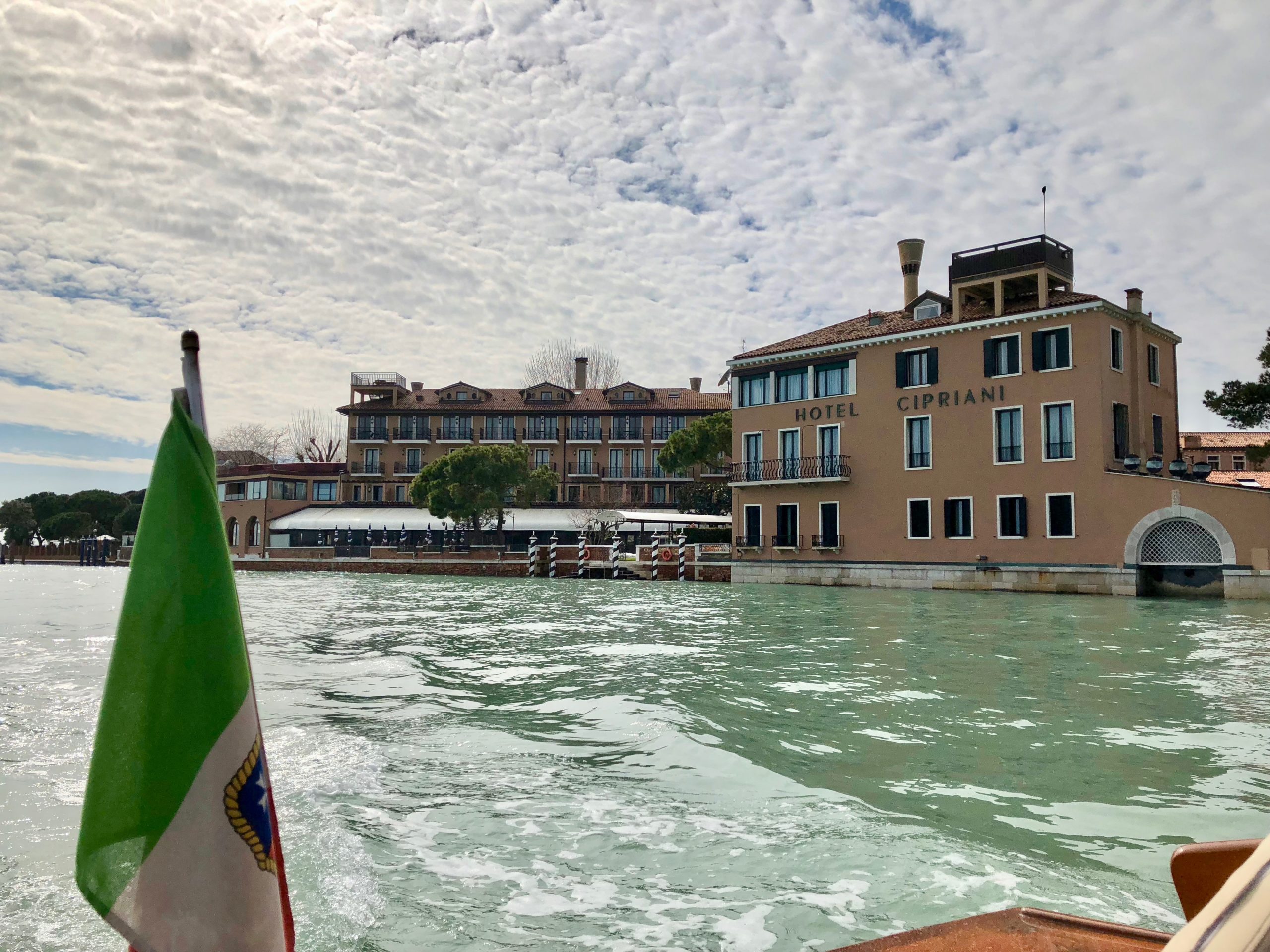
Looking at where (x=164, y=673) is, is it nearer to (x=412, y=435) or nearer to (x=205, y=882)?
(x=205, y=882)

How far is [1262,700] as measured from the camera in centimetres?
767

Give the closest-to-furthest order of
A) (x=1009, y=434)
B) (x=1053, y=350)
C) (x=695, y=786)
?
(x=695, y=786) < (x=1053, y=350) < (x=1009, y=434)

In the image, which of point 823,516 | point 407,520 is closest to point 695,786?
point 823,516

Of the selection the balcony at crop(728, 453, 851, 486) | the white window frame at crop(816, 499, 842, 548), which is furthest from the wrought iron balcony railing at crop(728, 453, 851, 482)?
the white window frame at crop(816, 499, 842, 548)

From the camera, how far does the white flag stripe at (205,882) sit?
138 centimetres

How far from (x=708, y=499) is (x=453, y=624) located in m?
27.9

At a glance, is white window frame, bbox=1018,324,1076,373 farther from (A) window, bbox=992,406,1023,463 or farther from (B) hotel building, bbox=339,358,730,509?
(B) hotel building, bbox=339,358,730,509

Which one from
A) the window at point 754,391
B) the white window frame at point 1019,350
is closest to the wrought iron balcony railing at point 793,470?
the window at point 754,391

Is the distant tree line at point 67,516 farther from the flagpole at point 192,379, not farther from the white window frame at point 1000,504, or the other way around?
the flagpole at point 192,379

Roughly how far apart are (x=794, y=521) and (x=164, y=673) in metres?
29.9

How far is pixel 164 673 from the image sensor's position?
1386 millimetres

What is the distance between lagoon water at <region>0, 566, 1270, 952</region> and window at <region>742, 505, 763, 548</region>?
1970cm

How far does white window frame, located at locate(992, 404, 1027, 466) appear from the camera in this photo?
25375 millimetres

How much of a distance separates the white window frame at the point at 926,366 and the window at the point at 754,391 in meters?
5.42
